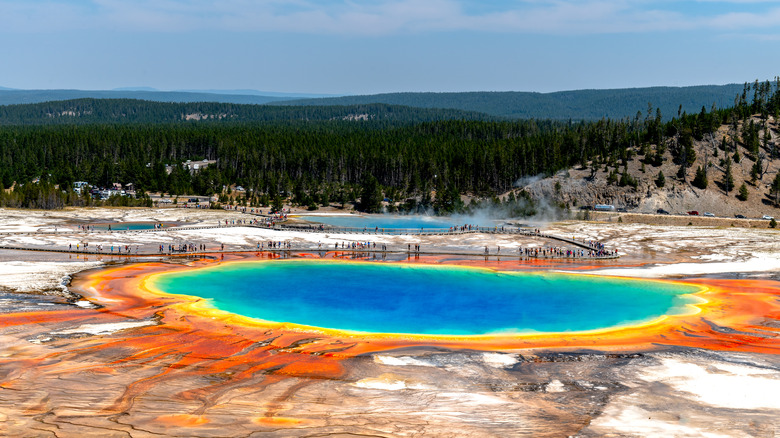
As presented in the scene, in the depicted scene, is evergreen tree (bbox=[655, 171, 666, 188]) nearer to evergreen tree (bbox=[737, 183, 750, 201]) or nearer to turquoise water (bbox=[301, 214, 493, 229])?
evergreen tree (bbox=[737, 183, 750, 201])

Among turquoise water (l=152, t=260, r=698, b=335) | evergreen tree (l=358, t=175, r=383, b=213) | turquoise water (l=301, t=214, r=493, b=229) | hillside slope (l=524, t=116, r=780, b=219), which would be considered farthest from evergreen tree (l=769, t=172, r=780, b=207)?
turquoise water (l=152, t=260, r=698, b=335)

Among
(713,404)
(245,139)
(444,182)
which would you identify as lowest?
(713,404)

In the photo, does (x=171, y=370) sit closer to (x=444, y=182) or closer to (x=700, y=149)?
(x=444, y=182)

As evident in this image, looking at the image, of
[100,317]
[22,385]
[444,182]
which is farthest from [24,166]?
[22,385]

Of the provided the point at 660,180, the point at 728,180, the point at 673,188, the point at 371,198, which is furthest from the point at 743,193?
the point at 371,198

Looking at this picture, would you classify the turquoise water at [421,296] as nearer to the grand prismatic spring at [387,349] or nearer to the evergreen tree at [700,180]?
the grand prismatic spring at [387,349]

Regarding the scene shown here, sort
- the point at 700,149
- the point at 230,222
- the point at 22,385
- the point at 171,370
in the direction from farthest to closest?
1. the point at 700,149
2. the point at 230,222
3. the point at 171,370
4. the point at 22,385

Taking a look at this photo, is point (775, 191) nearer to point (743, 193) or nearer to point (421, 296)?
point (743, 193)

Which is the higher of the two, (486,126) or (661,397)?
(486,126)
